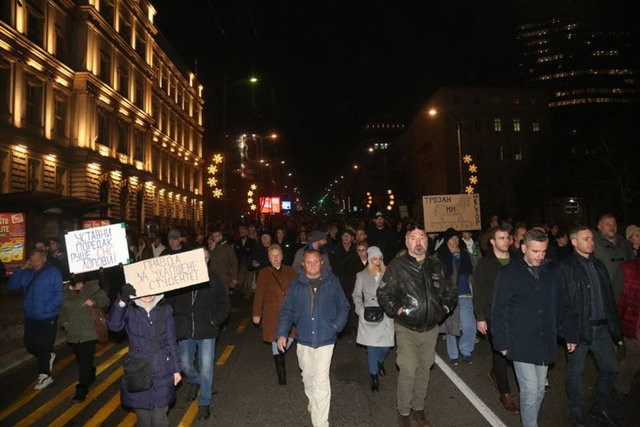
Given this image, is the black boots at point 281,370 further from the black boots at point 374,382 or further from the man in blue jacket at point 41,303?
the man in blue jacket at point 41,303

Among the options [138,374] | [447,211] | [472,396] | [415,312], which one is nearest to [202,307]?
[138,374]

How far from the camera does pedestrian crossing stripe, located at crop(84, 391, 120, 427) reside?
5074 mm

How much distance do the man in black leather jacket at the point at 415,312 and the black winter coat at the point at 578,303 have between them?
108 cm

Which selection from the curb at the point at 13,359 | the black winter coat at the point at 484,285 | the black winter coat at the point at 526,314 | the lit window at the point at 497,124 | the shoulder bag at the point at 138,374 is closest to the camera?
the shoulder bag at the point at 138,374

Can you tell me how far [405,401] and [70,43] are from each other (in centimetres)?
3621

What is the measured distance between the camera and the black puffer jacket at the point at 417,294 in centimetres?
474

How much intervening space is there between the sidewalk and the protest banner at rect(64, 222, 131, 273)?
2.43 meters

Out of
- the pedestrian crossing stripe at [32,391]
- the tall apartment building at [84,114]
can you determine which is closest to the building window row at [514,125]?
the tall apartment building at [84,114]

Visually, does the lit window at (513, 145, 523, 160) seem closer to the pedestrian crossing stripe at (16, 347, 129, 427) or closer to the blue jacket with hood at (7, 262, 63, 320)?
the pedestrian crossing stripe at (16, 347, 129, 427)

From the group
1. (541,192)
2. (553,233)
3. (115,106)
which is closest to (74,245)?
(553,233)

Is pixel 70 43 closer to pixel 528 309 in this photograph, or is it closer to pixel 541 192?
pixel 528 309

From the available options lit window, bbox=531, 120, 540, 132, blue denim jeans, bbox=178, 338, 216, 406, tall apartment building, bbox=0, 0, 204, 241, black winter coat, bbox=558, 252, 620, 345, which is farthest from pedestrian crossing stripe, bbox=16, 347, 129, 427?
lit window, bbox=531, 120, 540, 132

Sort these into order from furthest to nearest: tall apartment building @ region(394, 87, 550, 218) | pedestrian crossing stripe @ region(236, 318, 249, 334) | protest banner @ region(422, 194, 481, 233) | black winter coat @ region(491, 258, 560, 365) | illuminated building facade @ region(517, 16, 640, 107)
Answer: illuminated building facade @ region(517, 16, 640, 107) → tall apartment building @ region(394, 87, 550, 218) → protest banner @ region(422, 194, 481, 233) → pedestrian crossing stripe @ region(236, 318, 249, 334) → black winter coat @ region(491, 258, 560, 365)

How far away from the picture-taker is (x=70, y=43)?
32.2m
